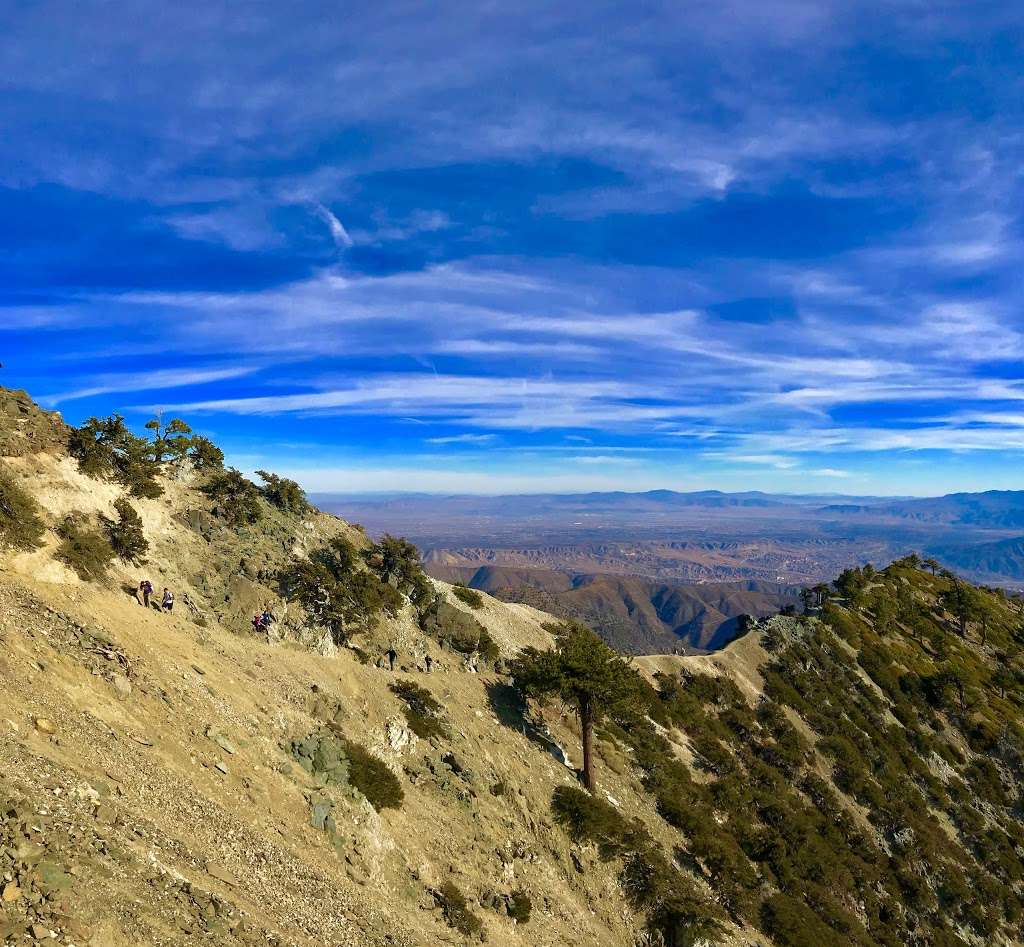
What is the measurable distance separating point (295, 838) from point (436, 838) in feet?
28.9

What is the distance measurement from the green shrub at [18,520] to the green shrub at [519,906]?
29.5 meters

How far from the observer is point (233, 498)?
4247 cm

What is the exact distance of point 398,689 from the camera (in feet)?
120

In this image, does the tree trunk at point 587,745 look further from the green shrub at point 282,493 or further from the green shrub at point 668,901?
the green shrub at point 282,493

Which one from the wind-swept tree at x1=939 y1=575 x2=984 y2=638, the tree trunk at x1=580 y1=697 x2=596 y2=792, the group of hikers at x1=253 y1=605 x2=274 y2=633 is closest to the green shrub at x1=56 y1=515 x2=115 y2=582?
the group of hikers at x1=253 y1=605 x2=274 y2=633

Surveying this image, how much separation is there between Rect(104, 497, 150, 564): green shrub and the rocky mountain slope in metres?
0.44

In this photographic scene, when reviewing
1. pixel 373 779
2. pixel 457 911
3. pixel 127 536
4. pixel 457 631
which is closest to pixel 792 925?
pixel 457 911

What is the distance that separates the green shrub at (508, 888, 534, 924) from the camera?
26828mm

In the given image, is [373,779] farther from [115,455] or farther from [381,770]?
[115,455]

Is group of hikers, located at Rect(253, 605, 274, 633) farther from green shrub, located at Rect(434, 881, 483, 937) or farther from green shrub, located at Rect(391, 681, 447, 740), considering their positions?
green shrub, located at Rect(434, 881, 483, 937)

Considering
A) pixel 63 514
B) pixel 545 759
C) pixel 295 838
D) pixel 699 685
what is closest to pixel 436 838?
pixel 295 838

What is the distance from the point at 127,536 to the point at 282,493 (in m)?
15.2

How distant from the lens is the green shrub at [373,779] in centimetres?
2722

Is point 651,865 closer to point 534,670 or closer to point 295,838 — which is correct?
point 534,670
